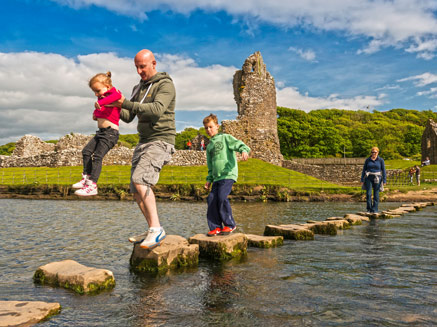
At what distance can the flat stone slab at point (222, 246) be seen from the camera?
617 cm

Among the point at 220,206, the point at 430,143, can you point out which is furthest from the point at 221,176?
the point at 430,143

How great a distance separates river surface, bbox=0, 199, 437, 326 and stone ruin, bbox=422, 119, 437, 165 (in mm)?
46492

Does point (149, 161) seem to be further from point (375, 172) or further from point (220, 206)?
point (375, 172)

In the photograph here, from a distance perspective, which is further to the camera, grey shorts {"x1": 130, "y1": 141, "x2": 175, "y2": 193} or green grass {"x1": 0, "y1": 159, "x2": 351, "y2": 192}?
green grass {"x1": 0, "y1": 159, "x2": 351, "y2": 192}

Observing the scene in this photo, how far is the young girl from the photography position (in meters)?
4.61

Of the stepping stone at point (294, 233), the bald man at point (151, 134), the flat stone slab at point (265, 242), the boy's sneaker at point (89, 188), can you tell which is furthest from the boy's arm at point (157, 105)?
the stepping stone at point (294, 233)

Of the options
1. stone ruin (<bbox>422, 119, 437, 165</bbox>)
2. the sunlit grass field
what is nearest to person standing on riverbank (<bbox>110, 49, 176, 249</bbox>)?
the sunlit grass field

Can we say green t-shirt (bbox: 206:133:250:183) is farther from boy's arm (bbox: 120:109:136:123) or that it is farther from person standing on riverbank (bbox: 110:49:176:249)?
boy's arm (bbox: 120:109:136:123)

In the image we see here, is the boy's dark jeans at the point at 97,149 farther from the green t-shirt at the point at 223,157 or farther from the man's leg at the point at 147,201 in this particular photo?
the green t-shirt at the point at 223,157

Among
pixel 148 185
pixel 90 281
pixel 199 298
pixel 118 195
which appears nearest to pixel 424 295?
pixel 199 298

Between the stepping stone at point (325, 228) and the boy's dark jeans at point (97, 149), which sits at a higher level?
the boy's dark jeans at point (97, 149)

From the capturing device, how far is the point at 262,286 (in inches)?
173

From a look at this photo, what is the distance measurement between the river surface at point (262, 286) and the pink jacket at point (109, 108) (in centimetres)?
223

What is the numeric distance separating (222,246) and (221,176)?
134 cm
